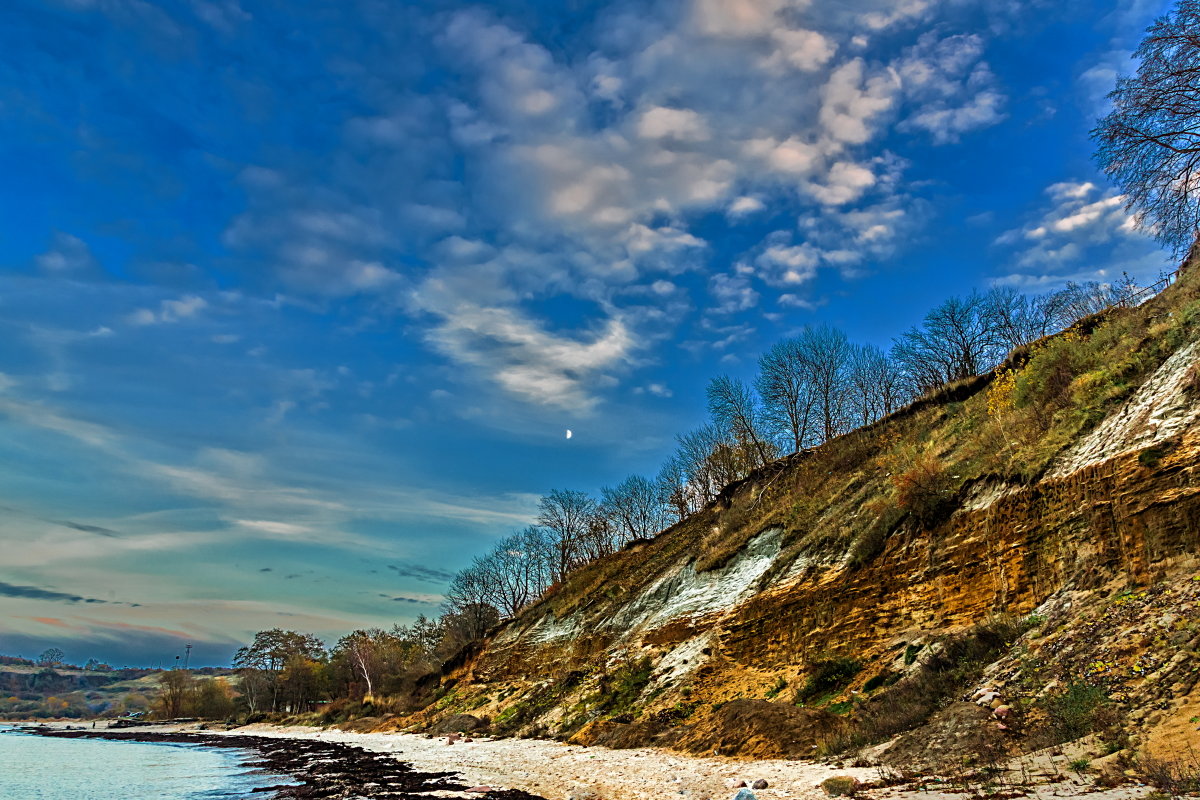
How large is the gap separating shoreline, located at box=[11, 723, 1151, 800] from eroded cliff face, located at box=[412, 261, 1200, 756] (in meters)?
1.28

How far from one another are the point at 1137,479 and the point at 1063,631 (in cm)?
316

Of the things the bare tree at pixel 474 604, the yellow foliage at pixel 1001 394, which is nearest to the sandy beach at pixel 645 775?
the yellow foliage at pixel 1001 394

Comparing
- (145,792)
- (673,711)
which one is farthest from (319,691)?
(673,711)

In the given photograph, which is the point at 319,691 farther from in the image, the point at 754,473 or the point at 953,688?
the point at 953,688

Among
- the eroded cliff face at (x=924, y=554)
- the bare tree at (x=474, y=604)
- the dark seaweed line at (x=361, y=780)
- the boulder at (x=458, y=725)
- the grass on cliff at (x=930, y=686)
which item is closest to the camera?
the eroded cliff face at (x=924, y=554)

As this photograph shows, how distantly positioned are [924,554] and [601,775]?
9812 mm

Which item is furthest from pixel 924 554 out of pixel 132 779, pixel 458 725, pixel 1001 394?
pixel 132 779

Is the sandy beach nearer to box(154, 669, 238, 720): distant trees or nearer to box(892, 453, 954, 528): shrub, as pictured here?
box(892, 453, 954, 528): shrub

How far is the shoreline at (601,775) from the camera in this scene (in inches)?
310

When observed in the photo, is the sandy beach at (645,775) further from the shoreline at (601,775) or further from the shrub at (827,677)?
the shrub at (827,677)

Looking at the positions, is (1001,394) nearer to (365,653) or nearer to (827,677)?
→ (827,677)

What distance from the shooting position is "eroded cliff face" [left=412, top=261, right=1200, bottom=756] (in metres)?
10.6

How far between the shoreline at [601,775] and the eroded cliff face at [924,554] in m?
1.28

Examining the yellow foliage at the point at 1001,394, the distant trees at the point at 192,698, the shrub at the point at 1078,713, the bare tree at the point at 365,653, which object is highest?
the yellow foliage at the point at 1001,394
